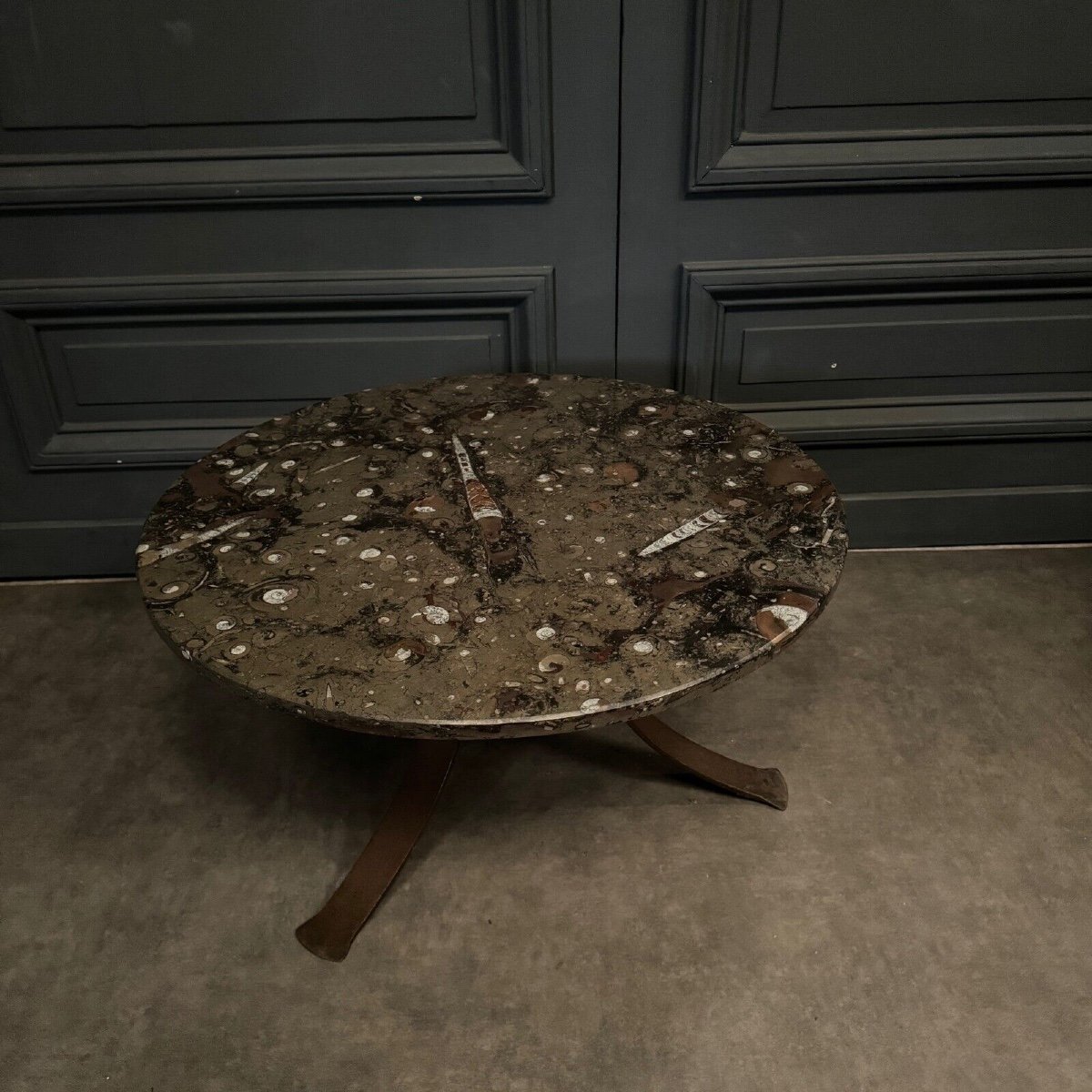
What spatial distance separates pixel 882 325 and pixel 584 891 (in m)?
1.26

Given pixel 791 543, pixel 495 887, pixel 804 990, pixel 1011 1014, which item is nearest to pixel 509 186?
pixel 791 543

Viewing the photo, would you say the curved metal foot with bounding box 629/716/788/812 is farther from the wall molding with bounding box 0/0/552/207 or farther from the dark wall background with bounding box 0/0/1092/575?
the wall molding with bounding box 0/0/552/207

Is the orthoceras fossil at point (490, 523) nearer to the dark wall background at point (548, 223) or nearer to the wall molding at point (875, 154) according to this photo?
the dark wall background at point (548, 223)

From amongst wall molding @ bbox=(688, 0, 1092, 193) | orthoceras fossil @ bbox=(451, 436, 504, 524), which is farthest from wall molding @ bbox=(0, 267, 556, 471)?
orthoceras fossil @ bbox=(451, 436, 504, 524)

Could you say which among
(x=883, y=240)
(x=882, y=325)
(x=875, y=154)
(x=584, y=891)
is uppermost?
(x=875, y=154)

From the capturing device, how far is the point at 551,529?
129 cm

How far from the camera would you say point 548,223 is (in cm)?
183

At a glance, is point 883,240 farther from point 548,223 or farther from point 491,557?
point 491,557

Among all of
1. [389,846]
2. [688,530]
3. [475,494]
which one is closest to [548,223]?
[475,494]

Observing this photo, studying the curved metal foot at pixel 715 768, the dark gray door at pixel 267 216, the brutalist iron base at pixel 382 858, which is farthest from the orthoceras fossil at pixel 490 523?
the dark gray door at pixel 267 216

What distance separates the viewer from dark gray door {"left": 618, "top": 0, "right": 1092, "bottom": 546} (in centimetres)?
169

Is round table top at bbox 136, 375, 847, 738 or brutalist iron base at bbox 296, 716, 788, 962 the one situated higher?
round table top at bbox 136, 375, 847, 738

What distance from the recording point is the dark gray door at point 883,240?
1.69 metres

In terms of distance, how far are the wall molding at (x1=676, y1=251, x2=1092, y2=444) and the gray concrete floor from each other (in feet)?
1.48
